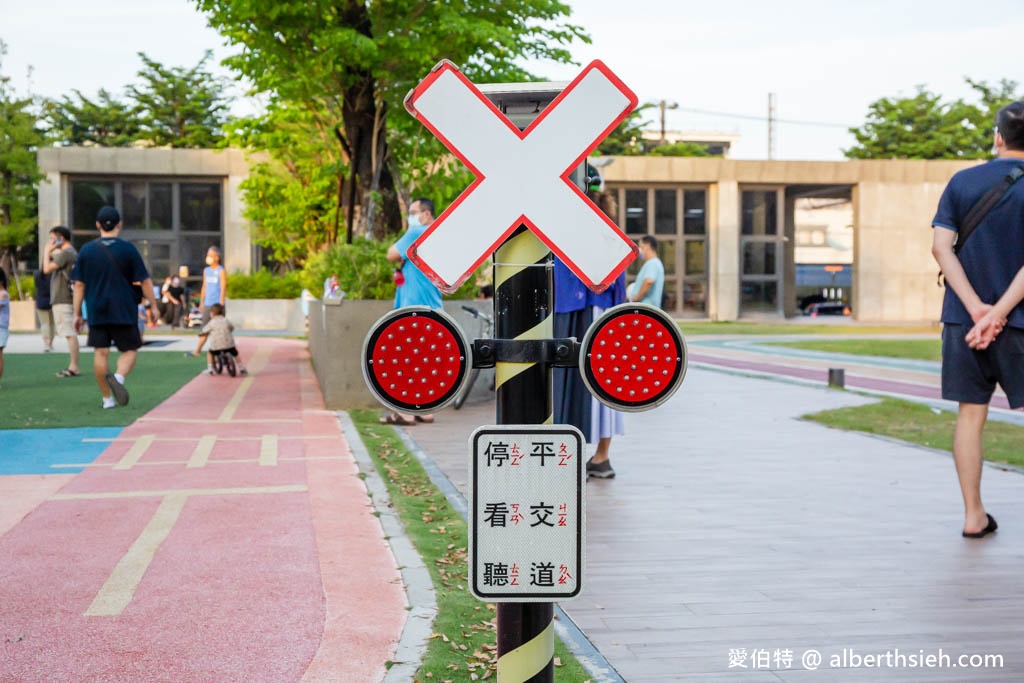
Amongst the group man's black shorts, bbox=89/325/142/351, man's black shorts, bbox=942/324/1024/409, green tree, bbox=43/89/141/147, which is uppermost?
green tree, bbox=43/89/141/147

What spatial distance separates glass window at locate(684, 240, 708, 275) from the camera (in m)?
46.8

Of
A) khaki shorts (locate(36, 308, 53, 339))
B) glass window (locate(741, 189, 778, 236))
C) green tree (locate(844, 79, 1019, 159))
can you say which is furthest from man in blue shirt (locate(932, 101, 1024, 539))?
green tree (locate(844, 79, 1019, 159))

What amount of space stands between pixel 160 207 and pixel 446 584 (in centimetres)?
3992

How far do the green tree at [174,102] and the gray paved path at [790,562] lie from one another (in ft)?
178

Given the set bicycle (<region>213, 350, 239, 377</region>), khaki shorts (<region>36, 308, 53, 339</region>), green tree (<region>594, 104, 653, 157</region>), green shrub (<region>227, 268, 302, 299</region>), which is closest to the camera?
bicycle (<region>213, 350, 239, 377</region>)

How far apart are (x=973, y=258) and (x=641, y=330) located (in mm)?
3508

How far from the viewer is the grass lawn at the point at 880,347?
21.3 m

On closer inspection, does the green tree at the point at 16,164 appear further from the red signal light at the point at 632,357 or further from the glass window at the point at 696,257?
the red signal light at the point at 632,357

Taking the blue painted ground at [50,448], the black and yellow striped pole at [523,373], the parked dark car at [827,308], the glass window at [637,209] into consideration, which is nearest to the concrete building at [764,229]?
the glass window at [637,209]

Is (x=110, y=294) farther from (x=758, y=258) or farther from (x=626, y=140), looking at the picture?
(x=626, y=140)

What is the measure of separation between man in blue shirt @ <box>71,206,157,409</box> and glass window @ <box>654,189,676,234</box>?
1464 inches

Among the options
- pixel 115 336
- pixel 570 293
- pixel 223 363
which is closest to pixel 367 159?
pixel 223 363

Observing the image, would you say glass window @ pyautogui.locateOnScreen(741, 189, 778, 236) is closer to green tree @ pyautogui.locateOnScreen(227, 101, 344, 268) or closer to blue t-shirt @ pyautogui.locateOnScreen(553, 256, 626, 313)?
green tree @ pyautogui.locateOnScreen(227, 101, 344, 268)

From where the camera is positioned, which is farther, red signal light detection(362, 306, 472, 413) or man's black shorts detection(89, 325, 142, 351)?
man's black shorts detection(89, 325, 142, 351)
